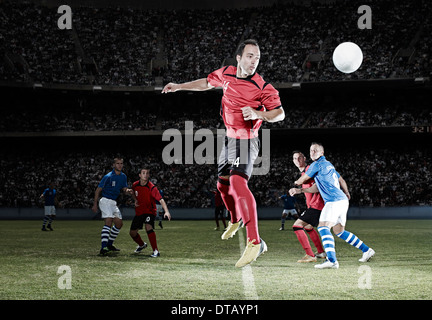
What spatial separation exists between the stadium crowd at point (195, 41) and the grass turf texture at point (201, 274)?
24.5m

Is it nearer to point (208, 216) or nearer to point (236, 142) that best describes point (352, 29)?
point (208, 216)

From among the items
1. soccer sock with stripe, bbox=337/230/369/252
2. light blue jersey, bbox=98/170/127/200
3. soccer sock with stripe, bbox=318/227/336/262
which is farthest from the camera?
Result: light blue jersey, bbox=98/170/127/200

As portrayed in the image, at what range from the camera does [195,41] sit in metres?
39.3

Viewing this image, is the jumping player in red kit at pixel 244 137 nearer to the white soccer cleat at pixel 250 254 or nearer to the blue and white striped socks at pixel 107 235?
the white soccer cleat at pixel 250 254

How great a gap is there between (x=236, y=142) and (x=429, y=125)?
30.8 metres

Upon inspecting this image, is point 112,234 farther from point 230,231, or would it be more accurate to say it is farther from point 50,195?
point 50,195

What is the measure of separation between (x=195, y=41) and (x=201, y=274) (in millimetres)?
33735

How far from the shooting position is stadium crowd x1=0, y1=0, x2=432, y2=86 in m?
35.0

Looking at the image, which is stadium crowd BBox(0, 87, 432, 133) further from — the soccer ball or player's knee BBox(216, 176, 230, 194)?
player's knee BBox(216, 176, 230, 194)

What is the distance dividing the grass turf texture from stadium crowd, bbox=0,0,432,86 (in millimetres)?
24528

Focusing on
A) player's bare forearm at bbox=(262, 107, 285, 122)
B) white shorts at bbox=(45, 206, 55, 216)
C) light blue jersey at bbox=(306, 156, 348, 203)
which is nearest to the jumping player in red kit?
player's bare forearm at bbox=(262, 107, 285, 122)

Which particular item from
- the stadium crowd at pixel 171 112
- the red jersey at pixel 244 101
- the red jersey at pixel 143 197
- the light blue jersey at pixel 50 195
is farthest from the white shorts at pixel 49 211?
the red jersey at pixel 244 101

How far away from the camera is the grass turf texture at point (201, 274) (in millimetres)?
6195

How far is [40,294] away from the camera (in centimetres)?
627
